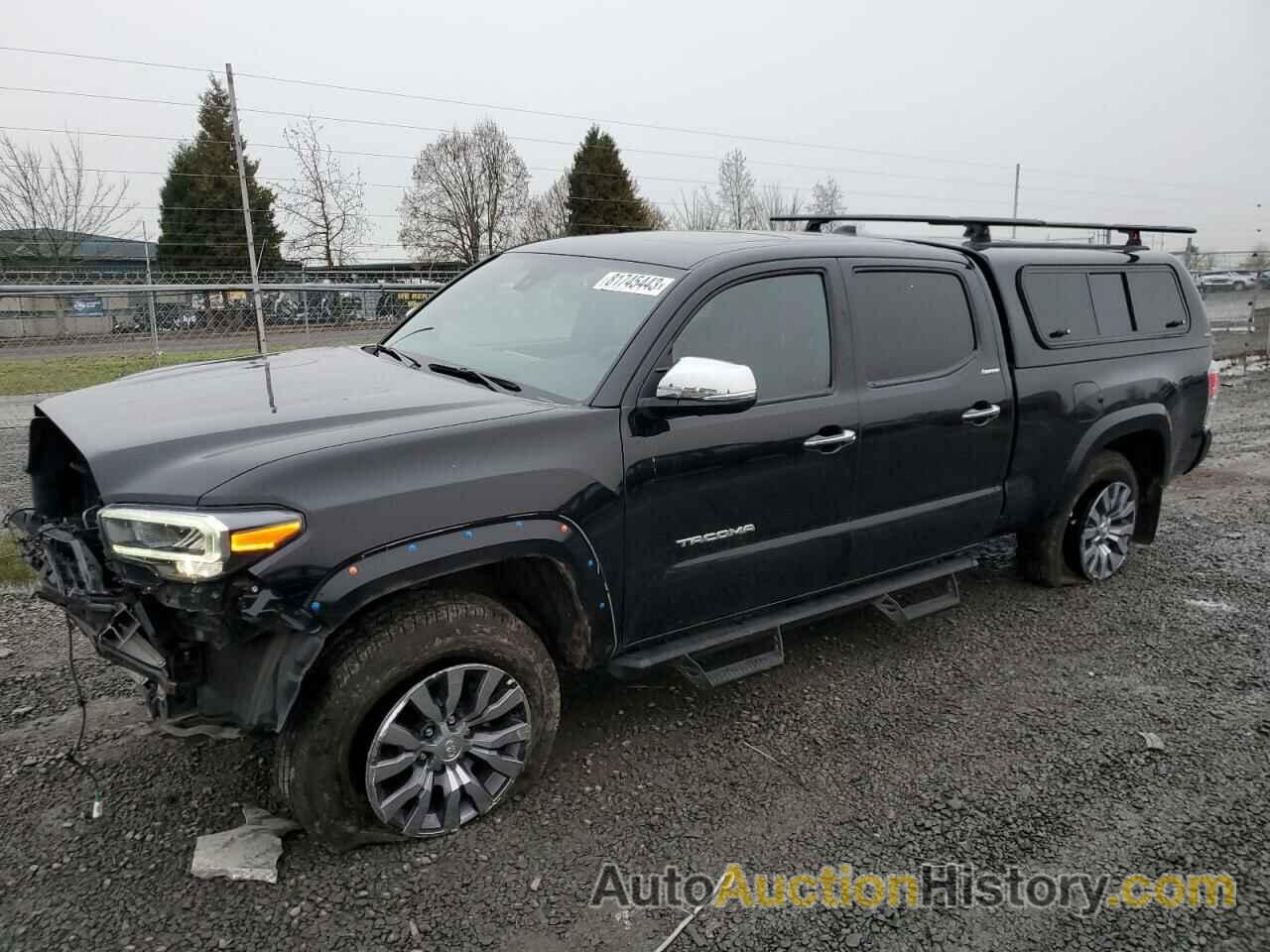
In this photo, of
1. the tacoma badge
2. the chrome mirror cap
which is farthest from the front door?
the chrome mirror cap

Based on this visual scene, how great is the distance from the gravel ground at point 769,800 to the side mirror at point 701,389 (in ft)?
4.42

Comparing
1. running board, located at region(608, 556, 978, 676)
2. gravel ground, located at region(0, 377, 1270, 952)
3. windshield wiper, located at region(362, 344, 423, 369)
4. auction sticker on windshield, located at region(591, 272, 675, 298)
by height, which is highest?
auction sticker on windshield, located at region(591, 272, 675, 298)

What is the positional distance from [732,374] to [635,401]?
343 mm

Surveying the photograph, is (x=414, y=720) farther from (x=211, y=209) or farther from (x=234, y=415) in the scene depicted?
(x=211, y=209)

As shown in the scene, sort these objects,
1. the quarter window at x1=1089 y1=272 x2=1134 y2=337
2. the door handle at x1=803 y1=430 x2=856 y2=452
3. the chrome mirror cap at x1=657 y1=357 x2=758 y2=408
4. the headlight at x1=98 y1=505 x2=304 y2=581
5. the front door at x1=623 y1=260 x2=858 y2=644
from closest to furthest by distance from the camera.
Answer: the headlight at x1=98 y1=505 x2=304 y2=581 < the chrome mirror cap at x1=657 y1=357 x2=758 y2=408 < the front door at x1=623 y1=260 x2=858 y2=644 < the door handle at x1=803 y1=430 x2=856 y2=452 < the quarter window at x1=1089 y1=272 x2=1134 y2=337

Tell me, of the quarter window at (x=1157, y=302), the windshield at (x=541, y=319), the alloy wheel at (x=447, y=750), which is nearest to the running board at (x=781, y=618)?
the alloy wheel at (x=447, y=750)

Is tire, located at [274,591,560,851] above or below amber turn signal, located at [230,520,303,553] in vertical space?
below

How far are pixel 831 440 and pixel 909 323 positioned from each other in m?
0.79

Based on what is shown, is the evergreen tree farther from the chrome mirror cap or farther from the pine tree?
the chrome mirror cap

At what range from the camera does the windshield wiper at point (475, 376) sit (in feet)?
10.7

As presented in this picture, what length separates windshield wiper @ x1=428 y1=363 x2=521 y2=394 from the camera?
3.27 meters

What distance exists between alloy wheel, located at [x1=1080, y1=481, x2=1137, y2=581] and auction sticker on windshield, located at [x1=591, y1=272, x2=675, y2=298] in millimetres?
3103

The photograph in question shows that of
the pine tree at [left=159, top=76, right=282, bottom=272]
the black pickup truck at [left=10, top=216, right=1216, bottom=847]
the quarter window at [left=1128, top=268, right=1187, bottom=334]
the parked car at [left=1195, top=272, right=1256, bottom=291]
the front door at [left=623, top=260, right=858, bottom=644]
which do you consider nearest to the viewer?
the black pickup truck at [left=10, top=216, right=1216, bottom=847]

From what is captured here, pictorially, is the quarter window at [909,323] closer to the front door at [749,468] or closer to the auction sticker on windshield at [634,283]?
the front door at [749,468]
